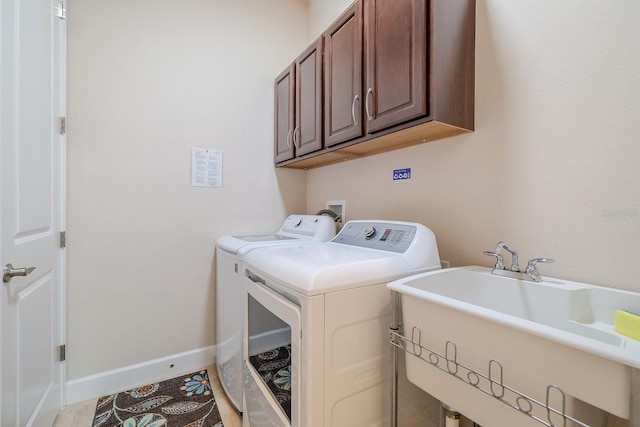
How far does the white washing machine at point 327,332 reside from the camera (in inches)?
32.7

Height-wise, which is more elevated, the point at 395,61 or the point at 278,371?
the point at 395,61

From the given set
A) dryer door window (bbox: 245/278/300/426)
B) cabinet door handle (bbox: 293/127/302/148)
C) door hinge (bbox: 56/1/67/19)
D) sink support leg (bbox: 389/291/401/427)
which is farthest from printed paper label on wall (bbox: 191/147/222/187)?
sink support leg (bbox: 389/291/401/427)

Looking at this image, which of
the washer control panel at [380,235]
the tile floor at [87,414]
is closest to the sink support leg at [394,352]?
the washer control panel at [380,235]

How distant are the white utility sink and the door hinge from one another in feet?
7.37

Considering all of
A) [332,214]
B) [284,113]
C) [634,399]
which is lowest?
[634,399]

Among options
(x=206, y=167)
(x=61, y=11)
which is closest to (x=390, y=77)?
(x=206, y=167)

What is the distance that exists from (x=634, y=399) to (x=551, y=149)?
811mm

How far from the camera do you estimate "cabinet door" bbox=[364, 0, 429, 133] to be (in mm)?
1052

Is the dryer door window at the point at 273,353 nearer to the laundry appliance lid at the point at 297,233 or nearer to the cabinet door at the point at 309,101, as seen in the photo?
the laundry appliance lid at the point at 297,233

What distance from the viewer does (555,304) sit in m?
0.82

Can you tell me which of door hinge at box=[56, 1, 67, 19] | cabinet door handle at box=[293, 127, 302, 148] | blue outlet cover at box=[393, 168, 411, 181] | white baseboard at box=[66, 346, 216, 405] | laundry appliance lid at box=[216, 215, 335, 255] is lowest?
white baseboard at box=[66, 346, 216, 405]

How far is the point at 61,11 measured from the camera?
149 centimetres

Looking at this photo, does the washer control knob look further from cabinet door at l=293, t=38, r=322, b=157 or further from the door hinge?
the door hinge

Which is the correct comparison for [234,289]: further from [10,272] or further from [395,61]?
[395,61]
